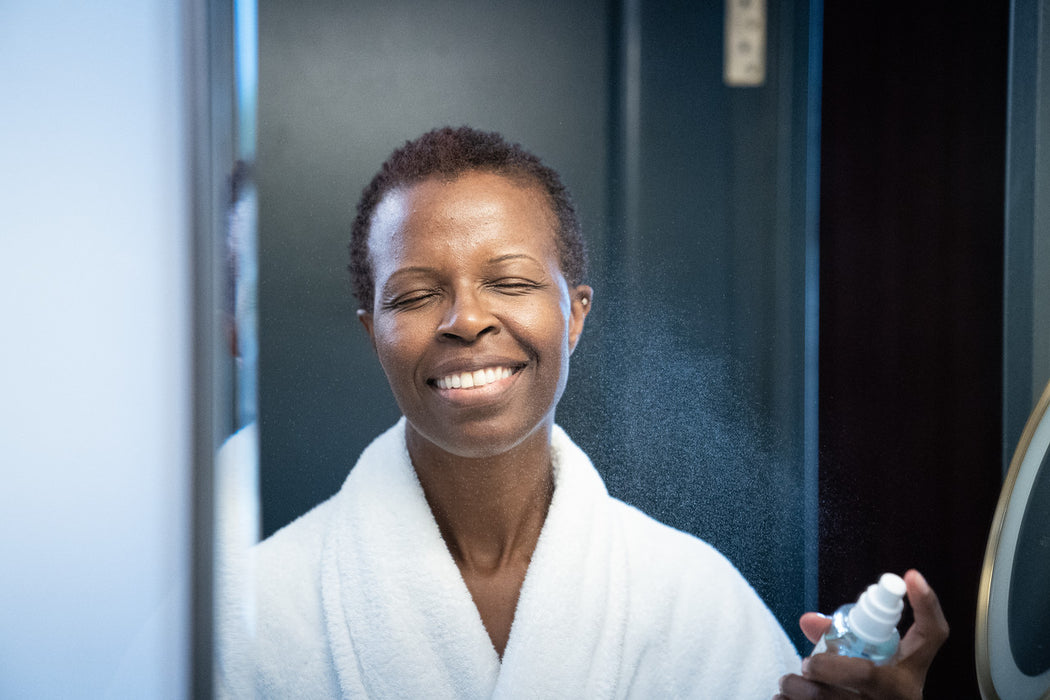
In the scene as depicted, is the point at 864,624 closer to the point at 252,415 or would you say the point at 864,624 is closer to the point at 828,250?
the point at 828,250

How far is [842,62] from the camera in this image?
0.61 meters

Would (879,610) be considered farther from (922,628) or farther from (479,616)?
(479,616)

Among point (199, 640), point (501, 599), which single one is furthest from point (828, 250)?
point (199, 640)

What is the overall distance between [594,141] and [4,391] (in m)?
0.53

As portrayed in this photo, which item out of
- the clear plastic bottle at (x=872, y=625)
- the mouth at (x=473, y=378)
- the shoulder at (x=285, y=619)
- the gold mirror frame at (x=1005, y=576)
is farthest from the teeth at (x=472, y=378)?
the gold mirror frame at (x=1005, y=576)

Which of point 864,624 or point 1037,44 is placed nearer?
point 864,624

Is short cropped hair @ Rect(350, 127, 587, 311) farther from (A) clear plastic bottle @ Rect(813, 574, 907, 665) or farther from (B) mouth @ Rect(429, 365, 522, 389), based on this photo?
(A) clear plastic bottle @ Rect(813, 574, 907, 665)

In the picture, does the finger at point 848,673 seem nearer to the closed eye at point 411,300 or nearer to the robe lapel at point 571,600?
the robe lapel at point 571,600

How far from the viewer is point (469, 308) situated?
53 centimetres

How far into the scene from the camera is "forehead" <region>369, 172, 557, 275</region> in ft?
1.77

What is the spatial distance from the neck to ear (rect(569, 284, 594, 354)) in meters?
0.08

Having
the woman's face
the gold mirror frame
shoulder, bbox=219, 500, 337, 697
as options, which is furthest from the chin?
the gold mirror frame

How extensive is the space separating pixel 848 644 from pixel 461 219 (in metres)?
0.45

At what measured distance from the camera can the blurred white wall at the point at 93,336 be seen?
1.97ft
